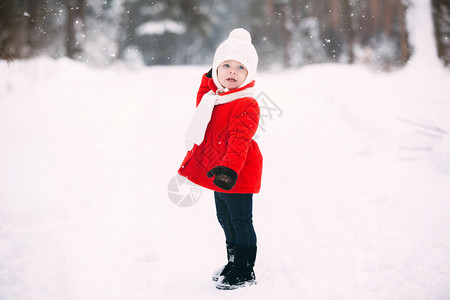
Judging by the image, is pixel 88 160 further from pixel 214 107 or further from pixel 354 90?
pixel 354 90

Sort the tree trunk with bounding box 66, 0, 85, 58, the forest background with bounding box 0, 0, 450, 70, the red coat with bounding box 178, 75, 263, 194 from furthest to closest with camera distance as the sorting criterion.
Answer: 1. the forest background with bounding box 0, 0, 450, 70
2. the tree trunk with bounding box 66, 0, 85, 58
3. the red coat with bounding box 178, 75, 263, 194

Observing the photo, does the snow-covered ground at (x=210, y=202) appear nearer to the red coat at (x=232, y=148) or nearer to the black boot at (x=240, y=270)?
the black boot at (x=240, y=270)

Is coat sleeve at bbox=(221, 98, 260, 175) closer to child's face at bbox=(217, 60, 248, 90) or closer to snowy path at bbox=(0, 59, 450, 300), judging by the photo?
child's face at bbox=(217, 60, 248, 90)

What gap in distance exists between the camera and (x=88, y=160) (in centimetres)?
448

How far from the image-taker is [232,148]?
2039 mm

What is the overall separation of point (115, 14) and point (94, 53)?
6188mm

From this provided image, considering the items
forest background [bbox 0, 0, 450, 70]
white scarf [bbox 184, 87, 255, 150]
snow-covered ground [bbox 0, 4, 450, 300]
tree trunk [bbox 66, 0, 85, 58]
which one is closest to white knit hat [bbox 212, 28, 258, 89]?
white scarf [bbox 184, 87, 255, 150]

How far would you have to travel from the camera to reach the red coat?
2053 millimetres

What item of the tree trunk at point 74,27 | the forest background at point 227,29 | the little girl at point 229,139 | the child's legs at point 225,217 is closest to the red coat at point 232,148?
the little girl at point 229,139

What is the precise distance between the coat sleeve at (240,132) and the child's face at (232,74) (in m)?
0.18

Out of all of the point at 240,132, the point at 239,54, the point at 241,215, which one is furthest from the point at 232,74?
the point at 241,215

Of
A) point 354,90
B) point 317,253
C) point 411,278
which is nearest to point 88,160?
point 317,253

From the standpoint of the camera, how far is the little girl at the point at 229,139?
217 cm

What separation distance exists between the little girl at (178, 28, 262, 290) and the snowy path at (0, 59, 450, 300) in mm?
303
